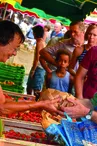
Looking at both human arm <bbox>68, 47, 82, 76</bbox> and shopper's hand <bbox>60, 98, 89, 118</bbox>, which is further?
human arm <bbox>68, 47, 82, 76</bbox>

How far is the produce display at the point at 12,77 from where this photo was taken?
6562 millimetres

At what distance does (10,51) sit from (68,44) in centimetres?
258

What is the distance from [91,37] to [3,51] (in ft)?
6.66

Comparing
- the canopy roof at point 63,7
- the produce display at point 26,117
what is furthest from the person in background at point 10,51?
the canopy roof at point 63,7

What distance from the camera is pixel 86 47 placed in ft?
16.8

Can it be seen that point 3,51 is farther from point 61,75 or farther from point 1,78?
point 1,78

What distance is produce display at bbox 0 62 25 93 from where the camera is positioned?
21.5 ft

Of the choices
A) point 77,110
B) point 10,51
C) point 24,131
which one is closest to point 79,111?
point 77,110

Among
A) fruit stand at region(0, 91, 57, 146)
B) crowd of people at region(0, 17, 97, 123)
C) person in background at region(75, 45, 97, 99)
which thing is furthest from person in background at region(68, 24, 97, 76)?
fruit stand at region(0, 91, 57, 146)

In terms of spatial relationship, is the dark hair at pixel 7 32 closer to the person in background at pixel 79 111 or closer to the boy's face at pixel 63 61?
the person in background at pixel 79 111

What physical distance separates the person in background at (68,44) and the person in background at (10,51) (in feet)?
7.23

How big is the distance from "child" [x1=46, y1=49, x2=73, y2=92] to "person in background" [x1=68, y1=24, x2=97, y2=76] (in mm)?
107

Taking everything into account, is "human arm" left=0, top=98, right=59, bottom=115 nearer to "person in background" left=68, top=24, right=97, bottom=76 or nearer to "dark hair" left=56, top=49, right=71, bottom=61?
"person in background" left=68, top=24, right=97, bottom=76

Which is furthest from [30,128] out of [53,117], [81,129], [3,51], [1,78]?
[1,78]
